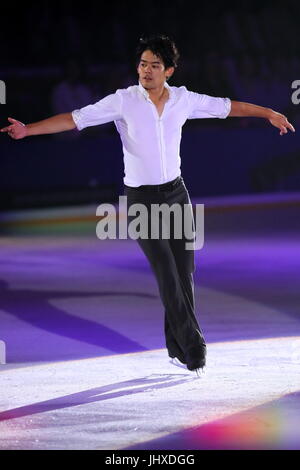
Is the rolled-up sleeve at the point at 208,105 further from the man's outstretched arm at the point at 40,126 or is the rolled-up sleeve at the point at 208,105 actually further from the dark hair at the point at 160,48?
the man's outstretched arm at the point at 40,126

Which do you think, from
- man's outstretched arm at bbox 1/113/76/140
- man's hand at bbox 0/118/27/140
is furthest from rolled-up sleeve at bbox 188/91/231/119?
man's hand at bbox 0/118/27/140

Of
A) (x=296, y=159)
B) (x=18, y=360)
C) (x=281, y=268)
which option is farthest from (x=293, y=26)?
(x=18, y=360)

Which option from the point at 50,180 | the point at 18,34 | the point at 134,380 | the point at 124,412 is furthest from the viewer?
the point at 18,34

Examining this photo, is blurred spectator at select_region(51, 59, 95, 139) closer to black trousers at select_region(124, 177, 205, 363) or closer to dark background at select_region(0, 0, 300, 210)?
dark background at select_region(0, 0, 300, 210)

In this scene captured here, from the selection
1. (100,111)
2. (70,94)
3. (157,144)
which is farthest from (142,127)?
(70,94)

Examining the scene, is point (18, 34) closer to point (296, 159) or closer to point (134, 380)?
point (296, 159)

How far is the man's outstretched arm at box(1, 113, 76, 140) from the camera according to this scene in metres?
5.41

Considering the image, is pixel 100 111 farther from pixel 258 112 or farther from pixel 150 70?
pixel 258 112

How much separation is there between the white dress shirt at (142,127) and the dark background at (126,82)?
10.7 meters

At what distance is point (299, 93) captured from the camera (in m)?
18.5

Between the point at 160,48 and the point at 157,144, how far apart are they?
1.57ft

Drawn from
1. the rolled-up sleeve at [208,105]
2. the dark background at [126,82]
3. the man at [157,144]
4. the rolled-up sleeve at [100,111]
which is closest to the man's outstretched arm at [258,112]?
the rolled-up sleeve at [208,105]

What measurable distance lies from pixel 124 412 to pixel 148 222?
1.16m

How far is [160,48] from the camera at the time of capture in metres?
5.54
